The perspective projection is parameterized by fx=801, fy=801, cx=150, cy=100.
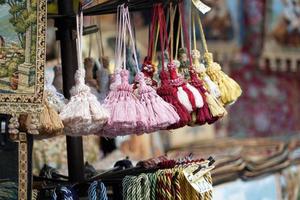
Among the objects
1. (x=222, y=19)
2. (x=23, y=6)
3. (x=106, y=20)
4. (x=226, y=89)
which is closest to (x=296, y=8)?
(x=222, y=19)

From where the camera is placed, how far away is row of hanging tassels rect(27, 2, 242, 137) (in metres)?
2.58

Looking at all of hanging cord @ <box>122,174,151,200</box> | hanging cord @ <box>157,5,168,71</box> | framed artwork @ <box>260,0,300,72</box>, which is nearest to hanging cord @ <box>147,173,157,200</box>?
hanging cord @ <box>122,174,151,200</box>

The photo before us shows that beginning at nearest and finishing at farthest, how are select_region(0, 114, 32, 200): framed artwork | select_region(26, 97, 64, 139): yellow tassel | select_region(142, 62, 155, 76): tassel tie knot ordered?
select_region(0, 114, 32, 200): framed artwork
select_region(26, 97, 64, 139): yellow tassel
select_region(142, 62, 155, 76): tassel tie knot

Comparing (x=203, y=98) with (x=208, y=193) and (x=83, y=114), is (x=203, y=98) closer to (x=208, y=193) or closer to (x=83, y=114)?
(x=208, y=193)

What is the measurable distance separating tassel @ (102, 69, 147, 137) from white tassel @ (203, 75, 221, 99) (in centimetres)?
33

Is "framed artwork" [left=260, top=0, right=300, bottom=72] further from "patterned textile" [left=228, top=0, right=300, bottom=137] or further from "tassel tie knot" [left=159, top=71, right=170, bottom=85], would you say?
"tassel tie knot" [left=159, top=71, right=170, bottom=85]

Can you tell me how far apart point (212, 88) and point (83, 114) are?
22.9 inches

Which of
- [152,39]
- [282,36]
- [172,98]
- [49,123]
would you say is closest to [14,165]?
[49,123]

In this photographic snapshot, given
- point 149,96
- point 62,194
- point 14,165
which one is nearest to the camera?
point 14,165

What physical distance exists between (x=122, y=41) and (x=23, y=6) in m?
0.55

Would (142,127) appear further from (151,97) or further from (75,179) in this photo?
(75,179)

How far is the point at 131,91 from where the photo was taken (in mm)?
2729

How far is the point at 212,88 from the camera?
2.91m

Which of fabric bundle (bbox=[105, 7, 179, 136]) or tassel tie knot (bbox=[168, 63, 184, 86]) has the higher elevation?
tassel tie knot (bbox=[168, 63, 184, 86])
